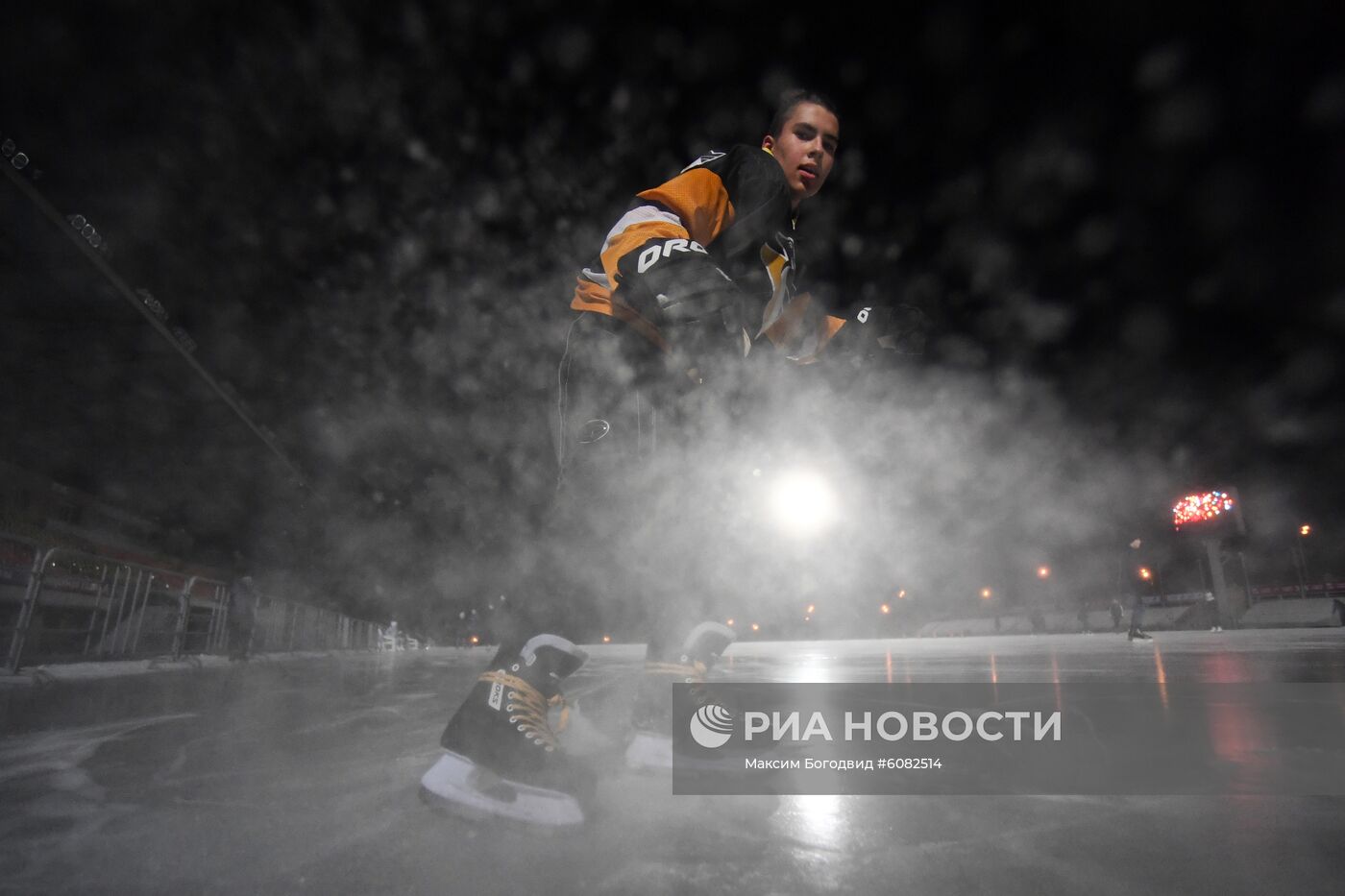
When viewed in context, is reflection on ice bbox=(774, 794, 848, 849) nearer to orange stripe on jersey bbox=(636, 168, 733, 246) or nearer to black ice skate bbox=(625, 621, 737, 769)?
black ice skate bbox=(625, 621, 737, 769)

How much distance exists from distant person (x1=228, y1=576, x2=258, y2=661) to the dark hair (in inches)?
421

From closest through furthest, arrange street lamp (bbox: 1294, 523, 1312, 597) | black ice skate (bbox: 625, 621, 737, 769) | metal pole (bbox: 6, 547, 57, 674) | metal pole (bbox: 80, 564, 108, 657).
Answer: black ice skate (bbox: 625, 621, 737, 769) < metal pole (bbox: 6, 547, 57, 674) < metal pole (bbox: 80, 564, 108, 657) < street lamp (bbox: 1294, 523, 1312, 597)

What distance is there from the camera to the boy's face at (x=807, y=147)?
2.01 meters

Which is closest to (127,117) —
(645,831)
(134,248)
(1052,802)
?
(134,248)

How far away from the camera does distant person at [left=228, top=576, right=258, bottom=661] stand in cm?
930

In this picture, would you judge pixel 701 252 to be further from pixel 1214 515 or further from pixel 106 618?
pixel 1214 515

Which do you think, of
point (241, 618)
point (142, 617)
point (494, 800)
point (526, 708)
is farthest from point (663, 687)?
point (241, 618)

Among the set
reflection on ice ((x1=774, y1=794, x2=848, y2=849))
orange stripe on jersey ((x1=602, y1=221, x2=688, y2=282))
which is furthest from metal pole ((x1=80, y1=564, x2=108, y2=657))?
reflection on ice ((x1=774, y1=794, x2=848, y2=849))

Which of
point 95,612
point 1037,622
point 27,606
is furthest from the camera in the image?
point 1037,622

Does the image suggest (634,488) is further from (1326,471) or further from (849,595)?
(849,595)

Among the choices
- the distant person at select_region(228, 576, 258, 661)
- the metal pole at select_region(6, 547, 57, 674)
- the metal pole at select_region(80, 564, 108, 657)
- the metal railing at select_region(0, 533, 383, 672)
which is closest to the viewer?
the metal pole at select_region(6, 547, 57, 674)

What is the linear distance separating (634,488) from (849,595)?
42.5 meters

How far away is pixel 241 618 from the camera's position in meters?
9.52

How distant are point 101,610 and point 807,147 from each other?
8.09 m
